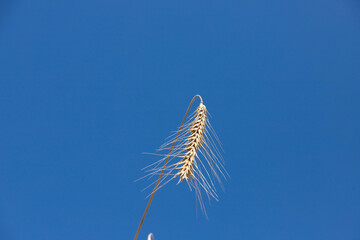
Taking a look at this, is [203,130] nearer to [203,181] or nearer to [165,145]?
[165,145]

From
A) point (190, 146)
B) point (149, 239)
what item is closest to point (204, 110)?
point (190, 146)

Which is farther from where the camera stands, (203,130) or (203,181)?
(203,130)

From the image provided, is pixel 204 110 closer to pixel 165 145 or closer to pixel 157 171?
pixel 165 145

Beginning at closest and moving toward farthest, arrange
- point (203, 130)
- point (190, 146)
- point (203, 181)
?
point (203, 181)
point (190, 146)
point (203, 130)

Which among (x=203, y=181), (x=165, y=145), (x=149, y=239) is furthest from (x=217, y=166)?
(x=149, y=239)

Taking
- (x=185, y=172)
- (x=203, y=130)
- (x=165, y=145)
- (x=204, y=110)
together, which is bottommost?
(x=185, y=172)

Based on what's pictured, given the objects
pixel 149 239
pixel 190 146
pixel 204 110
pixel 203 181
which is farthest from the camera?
pixel 204 110

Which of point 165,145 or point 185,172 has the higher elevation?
point 165,145
